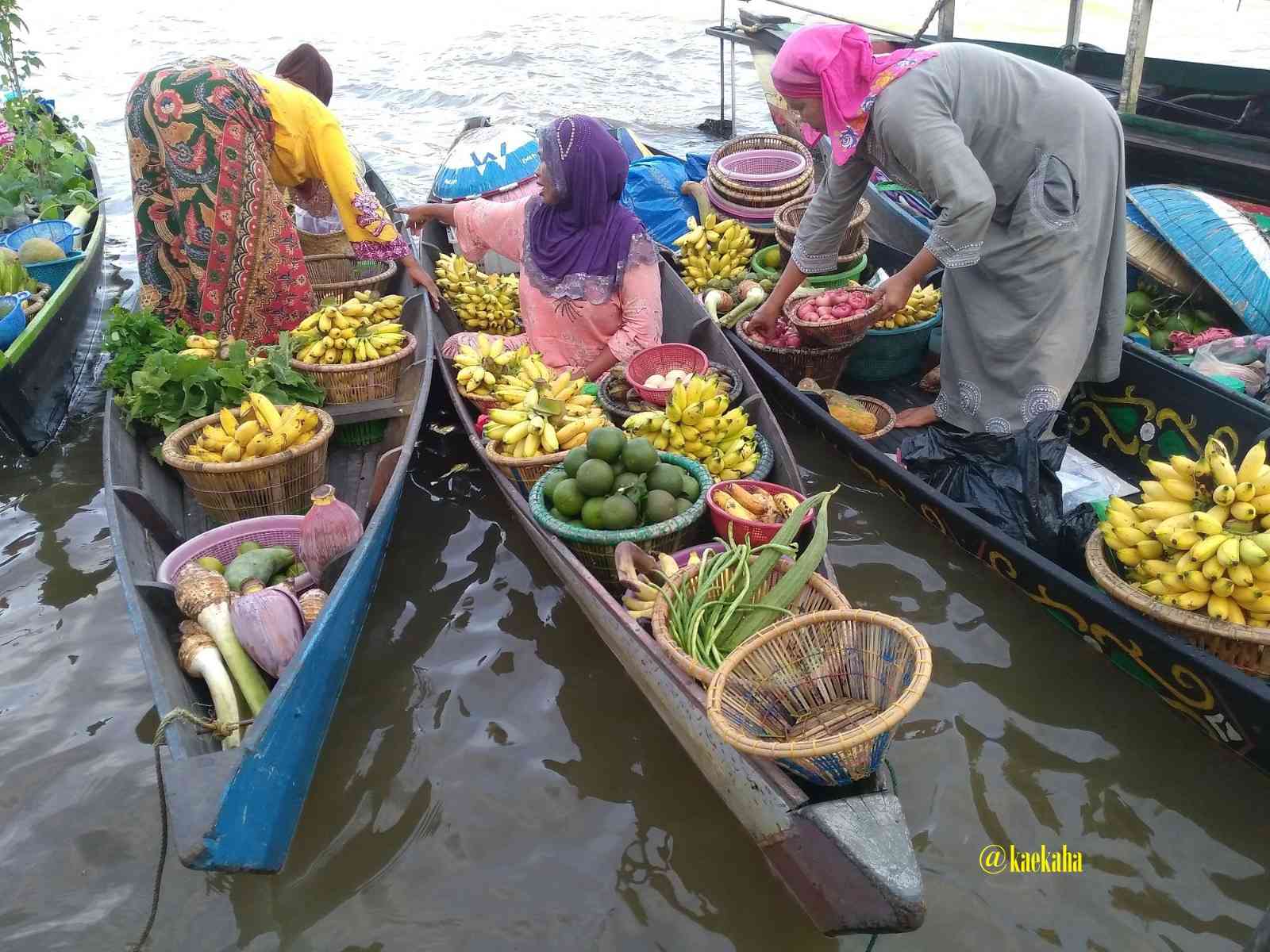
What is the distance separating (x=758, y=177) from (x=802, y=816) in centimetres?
516

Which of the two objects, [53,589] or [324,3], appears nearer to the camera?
[53,589]

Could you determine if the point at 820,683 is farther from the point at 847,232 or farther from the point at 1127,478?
the point at 847,232

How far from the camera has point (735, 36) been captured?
10.5 meters

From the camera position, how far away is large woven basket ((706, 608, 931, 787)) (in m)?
2.31

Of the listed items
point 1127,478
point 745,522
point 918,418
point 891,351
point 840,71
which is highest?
point 840,71

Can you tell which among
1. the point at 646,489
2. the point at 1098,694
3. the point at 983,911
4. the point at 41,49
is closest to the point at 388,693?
the point at 646,489

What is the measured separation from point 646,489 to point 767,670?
1.03 m

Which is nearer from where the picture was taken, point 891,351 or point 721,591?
point 721,591

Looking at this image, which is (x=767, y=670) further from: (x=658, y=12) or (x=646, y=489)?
(x=658, y=12)

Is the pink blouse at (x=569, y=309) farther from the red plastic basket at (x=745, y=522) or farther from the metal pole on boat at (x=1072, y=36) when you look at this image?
the metal pole on boat at (x=1072, y=36)

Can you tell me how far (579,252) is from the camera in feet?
14.1

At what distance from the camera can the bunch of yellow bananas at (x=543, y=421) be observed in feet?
12.6

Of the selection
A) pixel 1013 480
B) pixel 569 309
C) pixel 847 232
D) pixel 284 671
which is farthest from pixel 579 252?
pixel 284 671

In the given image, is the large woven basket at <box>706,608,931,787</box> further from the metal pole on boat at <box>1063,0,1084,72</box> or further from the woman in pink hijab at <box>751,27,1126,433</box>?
the metal pole on boat at <box>1063,0,1084,72</box>
